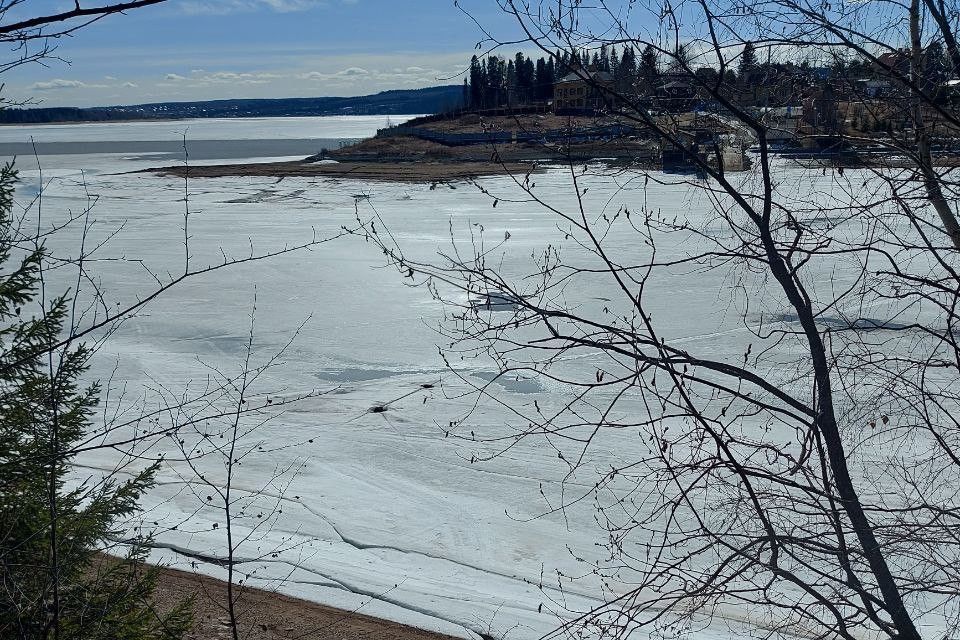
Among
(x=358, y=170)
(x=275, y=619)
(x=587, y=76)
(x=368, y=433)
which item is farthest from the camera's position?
(x=358, y=170)

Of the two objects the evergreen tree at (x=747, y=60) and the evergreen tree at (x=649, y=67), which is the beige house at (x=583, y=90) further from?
the evergreen tree at (x=747, y=60)

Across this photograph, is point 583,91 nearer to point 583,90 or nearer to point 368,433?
point 583,90

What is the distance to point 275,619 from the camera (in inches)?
254

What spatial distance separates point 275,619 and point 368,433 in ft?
9.71

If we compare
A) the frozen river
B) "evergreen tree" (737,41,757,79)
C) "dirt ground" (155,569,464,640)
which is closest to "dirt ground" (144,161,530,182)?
the frozen river

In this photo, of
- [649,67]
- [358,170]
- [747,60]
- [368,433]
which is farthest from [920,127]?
A: [358,170]

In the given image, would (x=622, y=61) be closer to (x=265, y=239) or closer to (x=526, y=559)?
(x=526, y=559)

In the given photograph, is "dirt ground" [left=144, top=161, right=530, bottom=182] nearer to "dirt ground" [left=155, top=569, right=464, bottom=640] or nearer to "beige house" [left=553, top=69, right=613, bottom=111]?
"dirt ground" [left=155, top=569, right=464, bottom=640]

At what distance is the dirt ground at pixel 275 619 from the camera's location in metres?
6.21

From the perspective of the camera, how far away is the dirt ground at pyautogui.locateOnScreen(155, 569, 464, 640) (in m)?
6.21

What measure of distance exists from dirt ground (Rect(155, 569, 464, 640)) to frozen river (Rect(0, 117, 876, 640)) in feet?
0.46

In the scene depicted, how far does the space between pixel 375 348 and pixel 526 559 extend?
533 centimetres

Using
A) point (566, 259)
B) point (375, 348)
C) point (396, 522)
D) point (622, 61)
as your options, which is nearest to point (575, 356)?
point (375, 348)

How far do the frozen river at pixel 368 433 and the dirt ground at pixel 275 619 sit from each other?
0.14m
